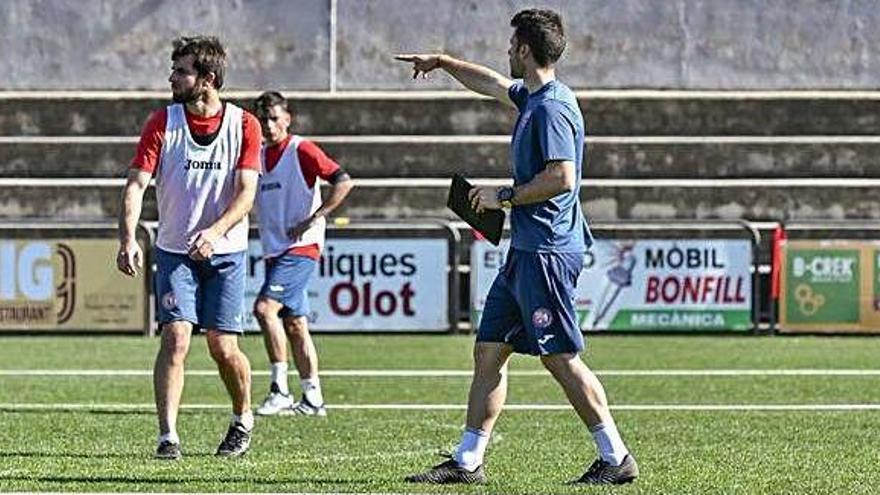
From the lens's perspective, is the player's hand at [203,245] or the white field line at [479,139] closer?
the player's hand at [203,245]

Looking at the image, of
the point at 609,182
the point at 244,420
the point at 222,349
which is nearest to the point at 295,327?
the point at 244,420

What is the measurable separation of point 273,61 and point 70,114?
3.16 meters

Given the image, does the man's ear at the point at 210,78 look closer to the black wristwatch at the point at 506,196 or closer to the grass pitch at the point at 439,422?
the grass pitch at the point at 439,422

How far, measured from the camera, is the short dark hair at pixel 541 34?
945 centimetres

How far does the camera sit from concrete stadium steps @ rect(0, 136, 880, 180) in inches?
1139

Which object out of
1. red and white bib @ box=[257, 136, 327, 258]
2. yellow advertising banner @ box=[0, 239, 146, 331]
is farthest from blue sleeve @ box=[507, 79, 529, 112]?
yellow advertising banner @ box=[0, 239, 146, 331]

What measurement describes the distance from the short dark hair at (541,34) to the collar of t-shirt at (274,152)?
566 centimetres

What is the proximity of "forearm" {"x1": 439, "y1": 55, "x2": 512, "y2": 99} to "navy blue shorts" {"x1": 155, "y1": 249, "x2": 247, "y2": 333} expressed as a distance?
1848 millimetres

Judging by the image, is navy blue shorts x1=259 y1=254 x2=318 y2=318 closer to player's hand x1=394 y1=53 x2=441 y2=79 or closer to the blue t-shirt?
player's hand x1=394 y1=53 x2=441 y2=79

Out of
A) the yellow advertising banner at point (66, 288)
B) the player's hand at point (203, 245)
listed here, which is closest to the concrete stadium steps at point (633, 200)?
the yellow advertising banner at point (66, 288)

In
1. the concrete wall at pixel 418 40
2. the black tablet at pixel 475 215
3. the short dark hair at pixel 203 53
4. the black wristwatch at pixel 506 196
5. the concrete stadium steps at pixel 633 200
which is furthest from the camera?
the concrete wall at pixel 418 40

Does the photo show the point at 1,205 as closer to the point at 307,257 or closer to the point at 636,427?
the point at 307,257

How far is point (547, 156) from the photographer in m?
9.42

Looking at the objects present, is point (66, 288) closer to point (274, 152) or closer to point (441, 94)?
point (274, 152)
